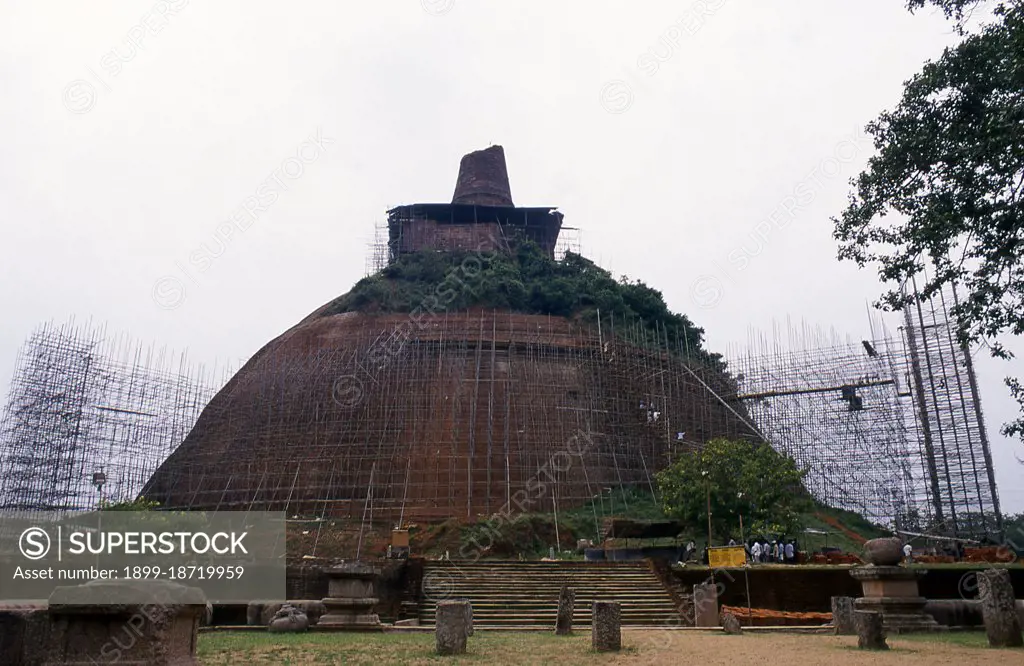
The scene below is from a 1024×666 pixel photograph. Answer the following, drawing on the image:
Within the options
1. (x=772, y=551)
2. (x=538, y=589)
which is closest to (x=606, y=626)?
(x=538, y=589)

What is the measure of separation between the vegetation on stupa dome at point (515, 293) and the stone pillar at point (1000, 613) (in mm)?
23315

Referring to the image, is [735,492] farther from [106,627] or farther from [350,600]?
[106,627]

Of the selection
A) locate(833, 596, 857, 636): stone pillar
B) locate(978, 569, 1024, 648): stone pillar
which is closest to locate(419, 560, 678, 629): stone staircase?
locate(833, 596, 857, 636): stone pillar

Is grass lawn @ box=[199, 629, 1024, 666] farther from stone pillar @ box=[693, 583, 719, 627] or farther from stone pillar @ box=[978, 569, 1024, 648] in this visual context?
stone pillar @ box=[693, 583, 719, 627]

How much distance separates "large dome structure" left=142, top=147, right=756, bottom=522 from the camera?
26.3 meters

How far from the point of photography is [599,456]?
26.8 m

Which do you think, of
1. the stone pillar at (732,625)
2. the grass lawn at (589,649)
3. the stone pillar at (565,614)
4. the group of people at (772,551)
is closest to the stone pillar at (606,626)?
the grass lawn at (589,649)

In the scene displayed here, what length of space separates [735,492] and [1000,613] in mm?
11565

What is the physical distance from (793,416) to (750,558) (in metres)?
11.1

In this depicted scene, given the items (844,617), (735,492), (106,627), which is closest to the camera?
(106,627)

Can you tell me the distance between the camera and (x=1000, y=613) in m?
8.98

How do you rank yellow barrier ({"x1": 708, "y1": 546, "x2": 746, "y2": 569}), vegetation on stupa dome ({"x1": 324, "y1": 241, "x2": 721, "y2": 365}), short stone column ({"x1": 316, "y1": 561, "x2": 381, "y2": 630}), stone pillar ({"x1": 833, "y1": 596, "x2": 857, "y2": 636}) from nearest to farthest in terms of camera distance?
1. stone pillar ({"x1": 833, "y1": 596, "x2": 857, "y2": 636})
2. short stone column ({"x1": 316, "y1": 561, "x2": 381, "y2": 630})
3. yellow barrier ({"x1": 708, "y1": 546, "x2": 746, "y2": 569})
4. vegetation on stupa dome ({"x1": 324, "y1": 241, "x2": 721, "y2": 365})

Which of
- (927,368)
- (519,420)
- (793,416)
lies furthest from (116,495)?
(927,368)

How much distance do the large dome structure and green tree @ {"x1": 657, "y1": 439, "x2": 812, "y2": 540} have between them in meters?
4.76
